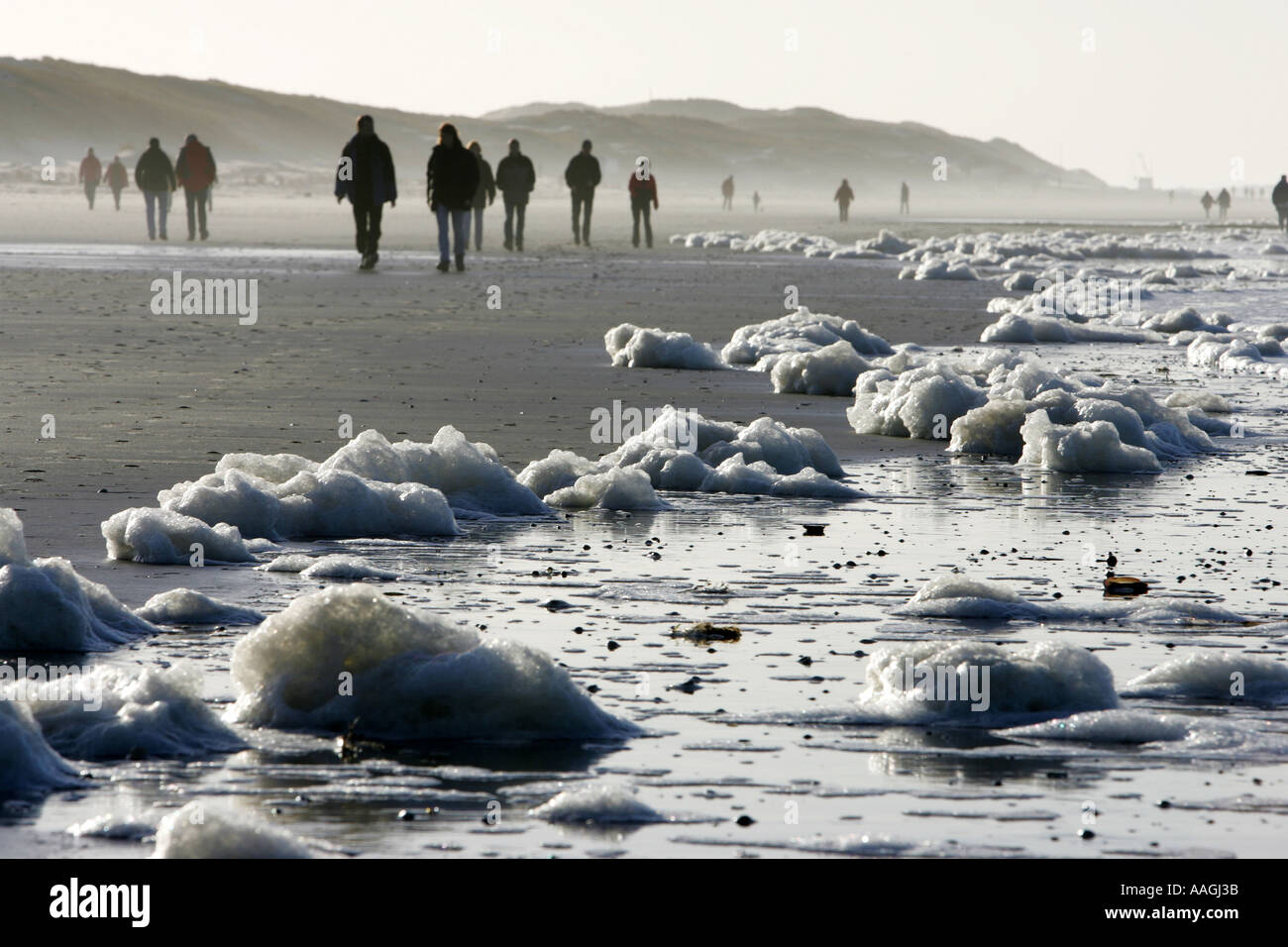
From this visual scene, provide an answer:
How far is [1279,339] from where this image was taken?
19.8 m

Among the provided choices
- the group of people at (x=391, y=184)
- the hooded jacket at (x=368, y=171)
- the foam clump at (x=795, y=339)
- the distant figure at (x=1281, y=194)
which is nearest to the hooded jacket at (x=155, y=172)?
the group of people at (x=391, y=184)

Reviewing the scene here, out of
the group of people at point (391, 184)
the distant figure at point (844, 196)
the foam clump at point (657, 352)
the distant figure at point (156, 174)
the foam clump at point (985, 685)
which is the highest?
the distant figure at point (844, 196)

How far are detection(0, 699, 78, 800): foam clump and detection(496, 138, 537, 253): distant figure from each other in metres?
30.0

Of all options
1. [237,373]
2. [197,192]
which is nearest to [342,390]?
[237,373]

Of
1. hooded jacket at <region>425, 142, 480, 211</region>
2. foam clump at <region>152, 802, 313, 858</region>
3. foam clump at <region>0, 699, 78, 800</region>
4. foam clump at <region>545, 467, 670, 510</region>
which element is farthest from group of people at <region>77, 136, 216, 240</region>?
foam clump at <region>152, 802, 313, 858</region>

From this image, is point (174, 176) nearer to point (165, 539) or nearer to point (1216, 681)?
point (165, 539)

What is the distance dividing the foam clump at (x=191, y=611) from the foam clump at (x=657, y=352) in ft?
29.7

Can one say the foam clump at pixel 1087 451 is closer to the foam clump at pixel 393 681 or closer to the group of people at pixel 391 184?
the foam clump at pixel 393 681

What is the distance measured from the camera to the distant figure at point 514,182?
35.0m

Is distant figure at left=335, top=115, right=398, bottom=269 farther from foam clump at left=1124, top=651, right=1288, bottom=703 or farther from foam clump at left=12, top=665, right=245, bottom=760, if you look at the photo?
foam clump at left=12, top=665, right=245, bottom=760

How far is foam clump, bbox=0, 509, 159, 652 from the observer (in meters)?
5.89

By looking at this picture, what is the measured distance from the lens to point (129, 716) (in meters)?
4.92

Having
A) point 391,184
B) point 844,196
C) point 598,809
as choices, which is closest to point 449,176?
point 391,184
